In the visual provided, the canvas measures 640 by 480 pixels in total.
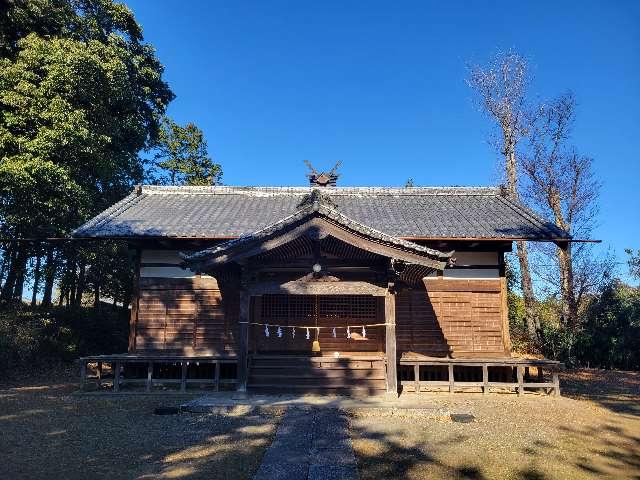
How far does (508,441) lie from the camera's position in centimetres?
746

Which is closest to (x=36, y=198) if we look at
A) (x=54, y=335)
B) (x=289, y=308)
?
(x=54, y=335)

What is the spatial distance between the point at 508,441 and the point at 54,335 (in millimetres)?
17432

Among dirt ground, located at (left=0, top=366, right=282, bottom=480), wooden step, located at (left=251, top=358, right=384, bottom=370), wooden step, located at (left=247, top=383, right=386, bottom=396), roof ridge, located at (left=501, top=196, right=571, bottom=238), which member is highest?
roof ridge, located at (left=501, top=196, right=571, bottom=238)

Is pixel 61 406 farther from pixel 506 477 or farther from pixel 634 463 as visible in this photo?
pixel 634 463

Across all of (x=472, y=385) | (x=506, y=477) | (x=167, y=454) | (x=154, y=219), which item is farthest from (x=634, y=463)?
(x=154, y=219)

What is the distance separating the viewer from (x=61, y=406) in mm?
10445

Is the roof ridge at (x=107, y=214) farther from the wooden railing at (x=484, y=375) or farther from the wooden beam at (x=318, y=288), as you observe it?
the wooden railing at (x=484, y=375)

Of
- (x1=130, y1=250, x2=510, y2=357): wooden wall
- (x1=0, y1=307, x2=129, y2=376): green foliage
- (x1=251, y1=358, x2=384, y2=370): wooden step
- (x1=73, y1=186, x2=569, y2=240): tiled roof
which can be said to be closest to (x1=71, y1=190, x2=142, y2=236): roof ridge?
(x1=73, y1=186, x2=569, y2=240): tiled roof

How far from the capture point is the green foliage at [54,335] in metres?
16.0

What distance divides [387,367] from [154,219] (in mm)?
8868

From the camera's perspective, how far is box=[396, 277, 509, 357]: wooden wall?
13570 millimetres

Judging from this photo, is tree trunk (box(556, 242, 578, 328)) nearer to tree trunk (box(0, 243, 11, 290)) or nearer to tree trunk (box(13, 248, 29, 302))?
tree trunk (box(13, 248, 29, 302))

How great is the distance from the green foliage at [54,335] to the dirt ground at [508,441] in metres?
13.2

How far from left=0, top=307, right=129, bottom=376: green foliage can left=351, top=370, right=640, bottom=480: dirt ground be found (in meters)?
13.2
